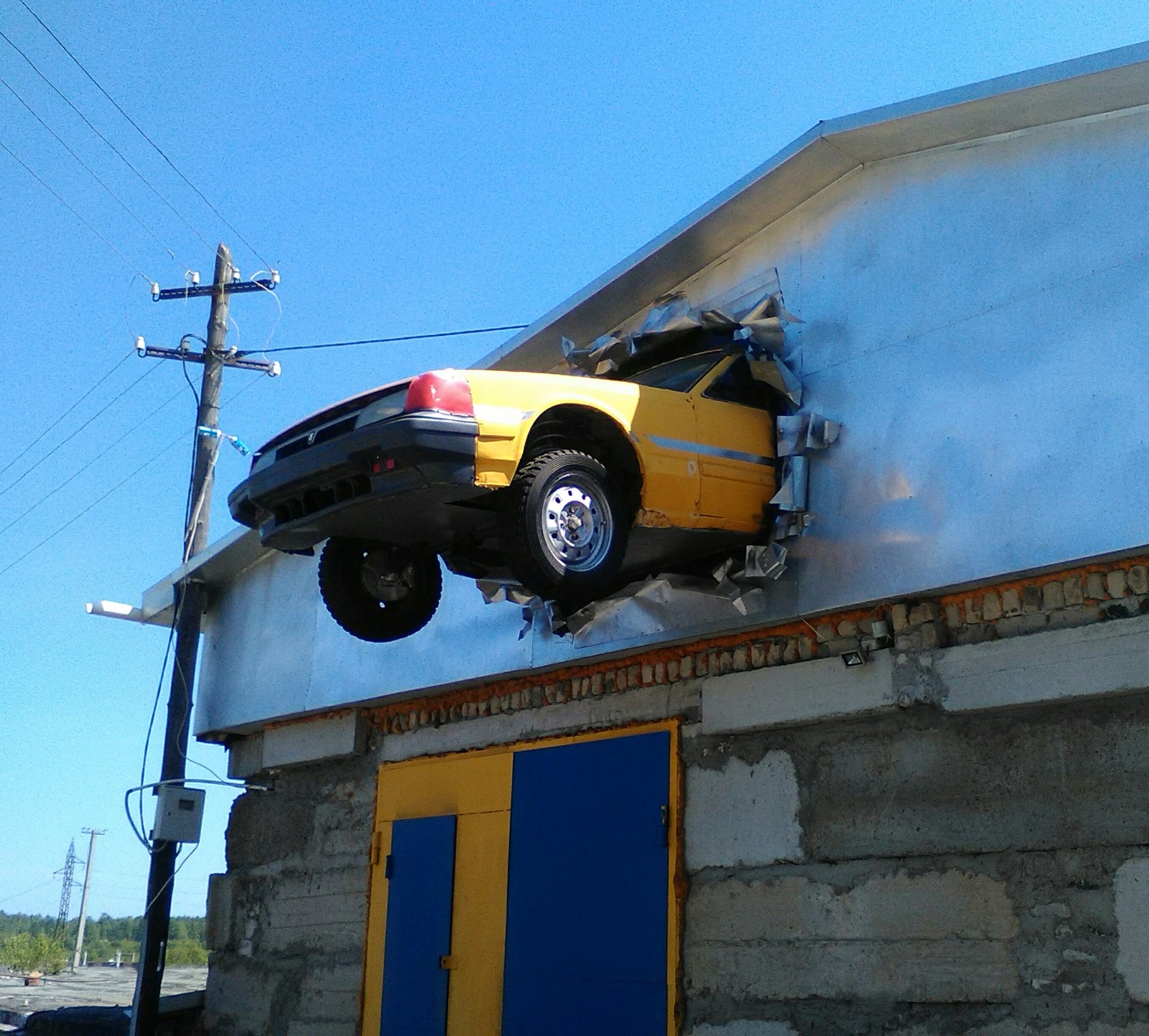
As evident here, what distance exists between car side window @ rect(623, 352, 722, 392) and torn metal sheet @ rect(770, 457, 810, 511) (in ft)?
2.53

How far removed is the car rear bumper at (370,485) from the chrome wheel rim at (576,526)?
0.42 metres

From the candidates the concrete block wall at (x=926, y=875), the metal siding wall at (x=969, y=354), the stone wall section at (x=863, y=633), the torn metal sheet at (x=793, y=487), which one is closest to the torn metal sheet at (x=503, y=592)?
the metal siding wall at (x=969, y=354)

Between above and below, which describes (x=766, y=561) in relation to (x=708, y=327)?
below

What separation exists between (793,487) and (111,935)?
163 meters

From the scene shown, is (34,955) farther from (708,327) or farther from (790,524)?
(790,524)

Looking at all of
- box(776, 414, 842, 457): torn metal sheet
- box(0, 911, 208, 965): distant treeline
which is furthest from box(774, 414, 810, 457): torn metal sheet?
box(0, 911, 208, 965): distant treeline

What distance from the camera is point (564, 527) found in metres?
6.80

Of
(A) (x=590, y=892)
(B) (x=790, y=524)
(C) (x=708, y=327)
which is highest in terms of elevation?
(C) (x=708, y=327)

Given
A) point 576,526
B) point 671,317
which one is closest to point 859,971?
point 576,526

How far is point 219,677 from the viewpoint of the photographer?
13.6 meters

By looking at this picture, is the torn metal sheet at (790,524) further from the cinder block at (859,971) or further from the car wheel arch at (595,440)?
the cinder block at (859,971)

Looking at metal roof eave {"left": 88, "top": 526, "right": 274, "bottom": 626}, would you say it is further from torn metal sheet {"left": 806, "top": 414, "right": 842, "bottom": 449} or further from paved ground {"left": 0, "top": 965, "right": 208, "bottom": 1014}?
torn metal sheet {"left": 806, "top": 414, "right": 842, "bottom": 449}

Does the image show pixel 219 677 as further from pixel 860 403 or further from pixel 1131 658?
pixel 1131 658

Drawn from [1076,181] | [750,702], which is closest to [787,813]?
[750,702]
